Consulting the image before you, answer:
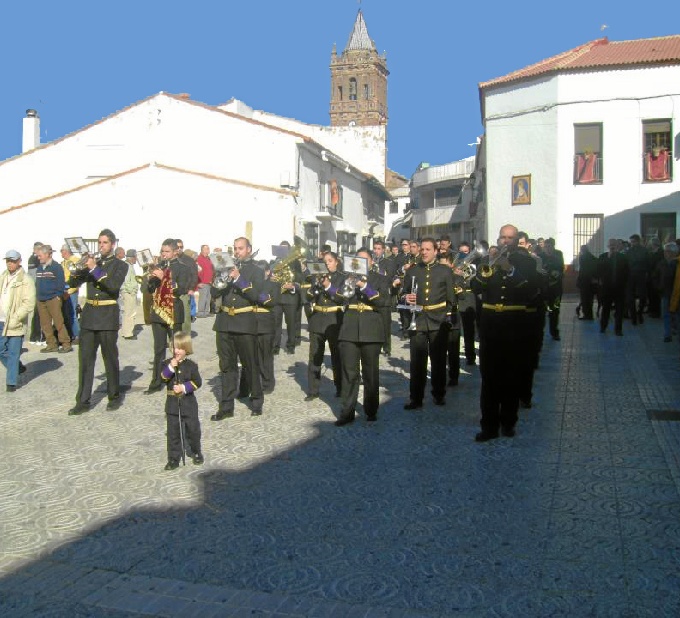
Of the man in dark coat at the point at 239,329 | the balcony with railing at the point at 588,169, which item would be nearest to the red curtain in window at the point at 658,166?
the balcony with railing at the point at 588,169

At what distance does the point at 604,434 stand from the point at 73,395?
6728 mm

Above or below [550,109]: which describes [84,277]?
below

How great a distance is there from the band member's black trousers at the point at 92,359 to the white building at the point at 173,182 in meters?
17.8

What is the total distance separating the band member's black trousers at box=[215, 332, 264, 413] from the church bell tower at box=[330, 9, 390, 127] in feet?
279

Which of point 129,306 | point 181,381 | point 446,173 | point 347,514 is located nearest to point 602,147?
point 129,306

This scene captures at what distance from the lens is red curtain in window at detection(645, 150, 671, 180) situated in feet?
94.2

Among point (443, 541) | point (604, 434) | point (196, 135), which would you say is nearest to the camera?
point (443, 541)

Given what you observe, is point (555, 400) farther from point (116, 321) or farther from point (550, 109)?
point (550, 109)

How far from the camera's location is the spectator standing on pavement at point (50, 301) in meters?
15.4

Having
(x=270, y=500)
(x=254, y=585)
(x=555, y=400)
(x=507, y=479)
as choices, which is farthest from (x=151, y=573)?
(x=555, y=400)

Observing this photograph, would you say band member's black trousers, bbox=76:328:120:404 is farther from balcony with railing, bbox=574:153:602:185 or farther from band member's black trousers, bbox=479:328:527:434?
balcony with railing, bbox=574:153:602:185

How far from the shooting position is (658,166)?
94.4ft

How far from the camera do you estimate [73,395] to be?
36.6 feet

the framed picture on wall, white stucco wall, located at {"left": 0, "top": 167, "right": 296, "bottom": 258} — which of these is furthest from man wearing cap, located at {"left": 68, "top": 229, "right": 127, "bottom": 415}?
the framed picture on wall
